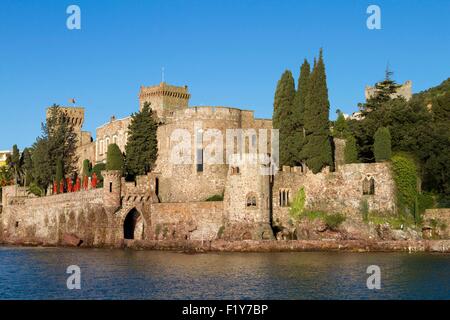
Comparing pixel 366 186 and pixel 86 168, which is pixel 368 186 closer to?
pixel 366 186

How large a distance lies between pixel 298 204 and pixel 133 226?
1320cm

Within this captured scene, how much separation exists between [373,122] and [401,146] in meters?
2.99

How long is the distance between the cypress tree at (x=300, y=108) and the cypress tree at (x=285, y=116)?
287 millimetres

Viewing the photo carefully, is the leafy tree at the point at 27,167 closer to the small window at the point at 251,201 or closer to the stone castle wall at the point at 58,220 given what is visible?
the stone castle wall at the point at 58,220

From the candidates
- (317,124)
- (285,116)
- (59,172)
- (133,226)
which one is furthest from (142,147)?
(59,172)

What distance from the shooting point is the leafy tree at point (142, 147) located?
190 ft

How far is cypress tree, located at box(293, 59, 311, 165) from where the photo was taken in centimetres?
5125

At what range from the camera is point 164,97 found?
68.7m

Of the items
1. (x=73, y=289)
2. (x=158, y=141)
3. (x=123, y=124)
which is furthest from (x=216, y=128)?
(x=73, y=289)

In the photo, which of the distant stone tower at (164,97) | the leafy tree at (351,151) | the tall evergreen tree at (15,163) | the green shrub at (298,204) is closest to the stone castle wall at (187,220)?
the green shrub at (298,204)

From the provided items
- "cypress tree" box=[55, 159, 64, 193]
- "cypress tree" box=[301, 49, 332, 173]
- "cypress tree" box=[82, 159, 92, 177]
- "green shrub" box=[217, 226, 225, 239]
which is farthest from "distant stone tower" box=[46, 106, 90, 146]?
"cypress tree" box=[301, 49, 332, 173]

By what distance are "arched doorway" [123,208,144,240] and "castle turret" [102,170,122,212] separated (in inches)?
58.7

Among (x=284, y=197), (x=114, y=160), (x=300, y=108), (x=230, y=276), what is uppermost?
(x=300, y=108)

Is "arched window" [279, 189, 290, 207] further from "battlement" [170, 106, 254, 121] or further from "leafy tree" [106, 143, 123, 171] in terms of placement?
"leafy tree" [106, 143, 123, 171]
